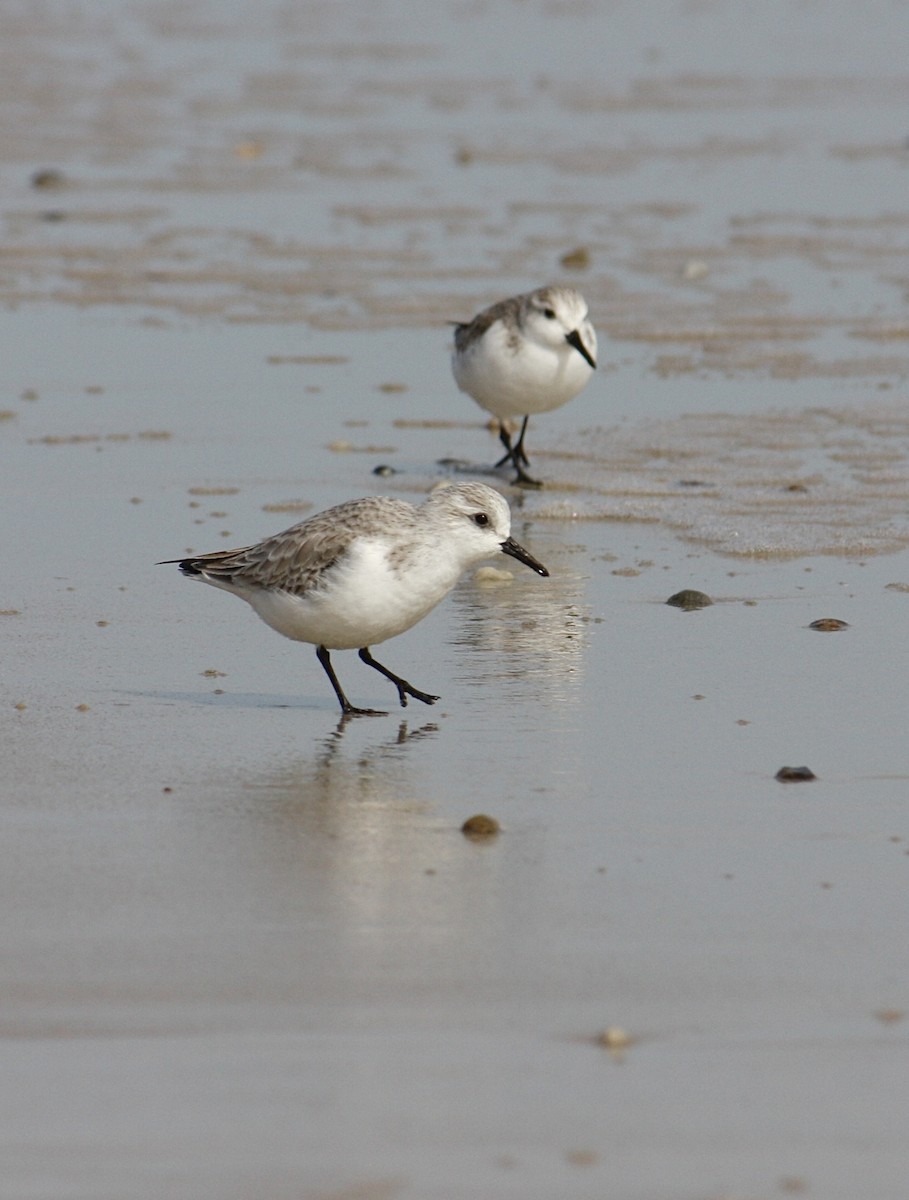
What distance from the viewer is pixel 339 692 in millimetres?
6488

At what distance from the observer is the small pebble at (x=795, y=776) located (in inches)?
222

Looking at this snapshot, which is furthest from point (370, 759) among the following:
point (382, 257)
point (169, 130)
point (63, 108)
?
point (63, 108)

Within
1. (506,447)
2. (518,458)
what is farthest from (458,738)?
(506,447)

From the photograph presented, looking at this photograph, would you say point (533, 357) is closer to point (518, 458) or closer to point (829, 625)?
point (518, 458)

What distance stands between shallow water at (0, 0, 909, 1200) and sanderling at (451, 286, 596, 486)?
1.05 ft

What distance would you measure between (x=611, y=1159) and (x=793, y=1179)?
1.00 ft

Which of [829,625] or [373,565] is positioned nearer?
[373,565]

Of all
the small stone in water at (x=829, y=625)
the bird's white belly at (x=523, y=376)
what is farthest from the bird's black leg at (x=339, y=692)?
the bird's white belly at (x=523, y=376)

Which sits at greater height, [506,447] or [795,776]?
[506,447]

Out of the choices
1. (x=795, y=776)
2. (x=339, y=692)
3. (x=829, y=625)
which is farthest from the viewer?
(x=829, y=625)

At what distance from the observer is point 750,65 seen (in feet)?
91.1

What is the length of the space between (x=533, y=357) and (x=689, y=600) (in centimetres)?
294

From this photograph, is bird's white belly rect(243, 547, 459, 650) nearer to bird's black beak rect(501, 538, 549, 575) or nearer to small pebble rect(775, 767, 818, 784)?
bird's black beak rect(501, 538, 549, 575)

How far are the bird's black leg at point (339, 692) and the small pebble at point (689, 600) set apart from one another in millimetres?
1547
